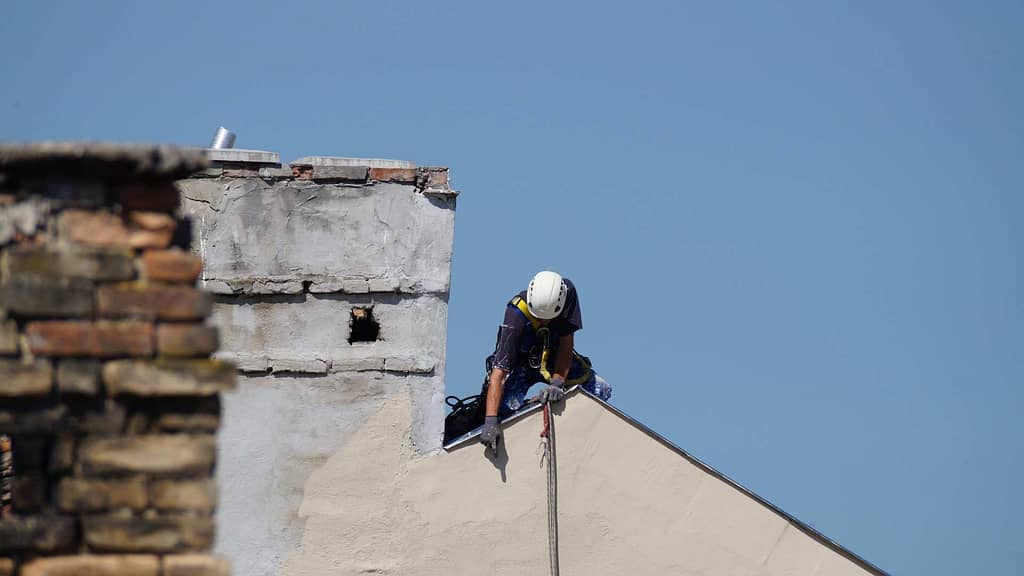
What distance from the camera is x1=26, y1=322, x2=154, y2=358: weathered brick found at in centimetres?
538

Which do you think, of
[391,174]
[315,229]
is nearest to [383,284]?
[315,229]

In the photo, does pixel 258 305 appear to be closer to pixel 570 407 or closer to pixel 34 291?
pixel 570 407

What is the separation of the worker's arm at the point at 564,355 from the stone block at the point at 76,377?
8157mm

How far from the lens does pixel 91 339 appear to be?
539 centimetres

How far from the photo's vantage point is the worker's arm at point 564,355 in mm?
13375

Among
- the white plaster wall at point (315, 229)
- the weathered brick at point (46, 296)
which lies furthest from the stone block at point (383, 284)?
the weathered brick at point (46, 296)

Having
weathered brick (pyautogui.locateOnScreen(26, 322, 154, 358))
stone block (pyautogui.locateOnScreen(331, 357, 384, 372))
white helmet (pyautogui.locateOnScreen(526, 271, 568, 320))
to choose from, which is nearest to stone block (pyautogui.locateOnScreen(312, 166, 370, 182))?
stone block (pyautogui.locateOnScreen(331, 357, 384, 372))

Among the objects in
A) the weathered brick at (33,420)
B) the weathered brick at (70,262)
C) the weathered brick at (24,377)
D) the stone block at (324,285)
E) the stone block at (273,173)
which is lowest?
the stone block at (324,285)

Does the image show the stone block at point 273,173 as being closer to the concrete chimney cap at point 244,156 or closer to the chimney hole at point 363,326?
the concrete chimney cap at point 244,156

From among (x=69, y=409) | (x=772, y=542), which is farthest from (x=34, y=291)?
(x=772, y=542)

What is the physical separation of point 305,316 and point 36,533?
7704 millimetres

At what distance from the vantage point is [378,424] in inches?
518

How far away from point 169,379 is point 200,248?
7615 mm

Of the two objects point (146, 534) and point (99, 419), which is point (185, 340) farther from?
point (146, 534)
